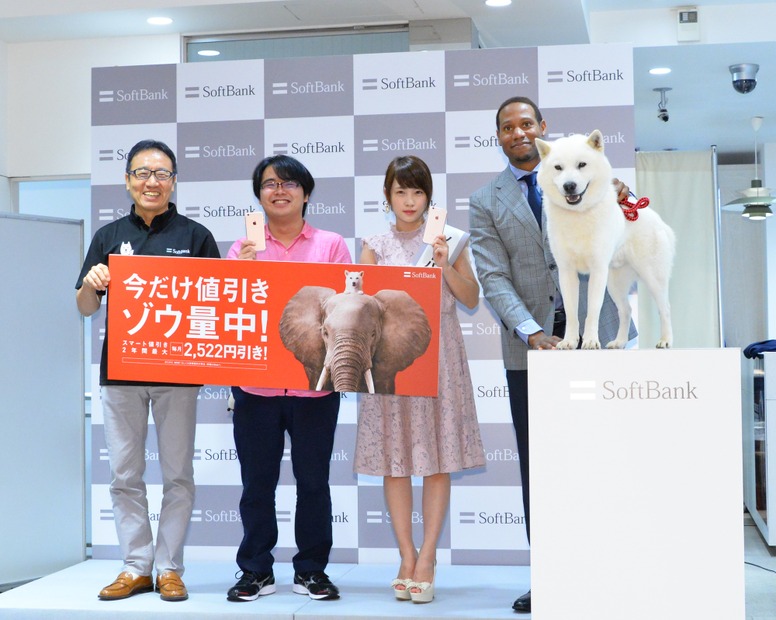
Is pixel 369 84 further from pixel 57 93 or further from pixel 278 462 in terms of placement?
pixel 57 93

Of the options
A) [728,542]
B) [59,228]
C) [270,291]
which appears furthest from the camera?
[59,228]

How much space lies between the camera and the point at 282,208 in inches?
133

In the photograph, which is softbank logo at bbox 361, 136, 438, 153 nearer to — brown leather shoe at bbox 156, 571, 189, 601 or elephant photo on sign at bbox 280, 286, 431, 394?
elephant photo on sign at bbox 280, 286, 431, 394

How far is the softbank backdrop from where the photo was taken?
4188mm

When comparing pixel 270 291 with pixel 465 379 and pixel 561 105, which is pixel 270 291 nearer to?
pixel 465 379

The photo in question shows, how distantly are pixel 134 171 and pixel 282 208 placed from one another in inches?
21.7

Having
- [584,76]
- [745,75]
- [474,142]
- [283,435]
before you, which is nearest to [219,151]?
[474,142]

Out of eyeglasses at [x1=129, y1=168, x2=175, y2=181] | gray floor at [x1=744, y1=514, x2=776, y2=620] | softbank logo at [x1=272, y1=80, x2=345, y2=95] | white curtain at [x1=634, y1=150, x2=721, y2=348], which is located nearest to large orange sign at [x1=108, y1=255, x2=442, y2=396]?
eyeglasses at [x1=129, y1=168, x2=175, y2=181]

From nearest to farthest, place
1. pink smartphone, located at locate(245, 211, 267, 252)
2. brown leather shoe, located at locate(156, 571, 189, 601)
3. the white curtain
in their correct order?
1. pink smartphone, located at locate(245, 211, 267, 252)
2. brown leather shoe, located at locate(156, 571, 189, 601)
3. the white curtain

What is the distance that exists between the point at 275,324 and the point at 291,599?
1075 mm

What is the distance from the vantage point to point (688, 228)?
7.06 m

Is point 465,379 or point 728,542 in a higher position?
point 465,379

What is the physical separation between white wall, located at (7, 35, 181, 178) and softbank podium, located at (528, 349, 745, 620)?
3.74 meters

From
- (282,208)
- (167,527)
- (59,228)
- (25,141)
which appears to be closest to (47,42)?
(25,141)
